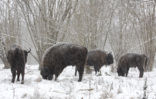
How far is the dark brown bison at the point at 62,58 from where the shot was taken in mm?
8070

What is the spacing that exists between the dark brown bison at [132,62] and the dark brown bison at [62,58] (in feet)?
13.8

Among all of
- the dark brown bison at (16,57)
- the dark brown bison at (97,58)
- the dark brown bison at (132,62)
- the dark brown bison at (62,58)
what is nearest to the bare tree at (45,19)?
the dark brown bison at (97,58)

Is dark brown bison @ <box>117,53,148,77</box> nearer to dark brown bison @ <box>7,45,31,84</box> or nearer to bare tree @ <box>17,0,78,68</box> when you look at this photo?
bare tree @ <box>17,0,78,68</box>

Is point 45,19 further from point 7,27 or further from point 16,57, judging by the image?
point 7,27

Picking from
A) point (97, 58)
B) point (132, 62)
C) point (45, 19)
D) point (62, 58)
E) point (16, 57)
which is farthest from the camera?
point (97, 58)

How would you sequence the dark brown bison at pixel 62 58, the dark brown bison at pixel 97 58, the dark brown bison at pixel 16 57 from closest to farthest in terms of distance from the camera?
the dark brown bison at pixel 16 57, the dark brown bison at pixel 62 58, the dark brown bison at pixel 97 58

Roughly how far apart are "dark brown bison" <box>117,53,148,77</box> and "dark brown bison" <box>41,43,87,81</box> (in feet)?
13.8

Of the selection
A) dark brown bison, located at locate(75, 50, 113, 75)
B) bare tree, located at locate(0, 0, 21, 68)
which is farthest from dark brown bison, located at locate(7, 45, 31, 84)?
bare tree, located at locate(0, 0, 21, 68)

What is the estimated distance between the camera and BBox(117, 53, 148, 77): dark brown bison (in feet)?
37.6

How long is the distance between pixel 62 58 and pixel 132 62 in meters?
4.79

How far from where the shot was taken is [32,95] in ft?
17.5

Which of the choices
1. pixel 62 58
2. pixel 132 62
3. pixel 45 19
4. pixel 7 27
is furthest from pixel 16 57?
pixel 7 27

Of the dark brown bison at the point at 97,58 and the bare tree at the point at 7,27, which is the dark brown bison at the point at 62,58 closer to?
the dark brown bison at the point at 97,58

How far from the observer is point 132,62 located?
11.7m
